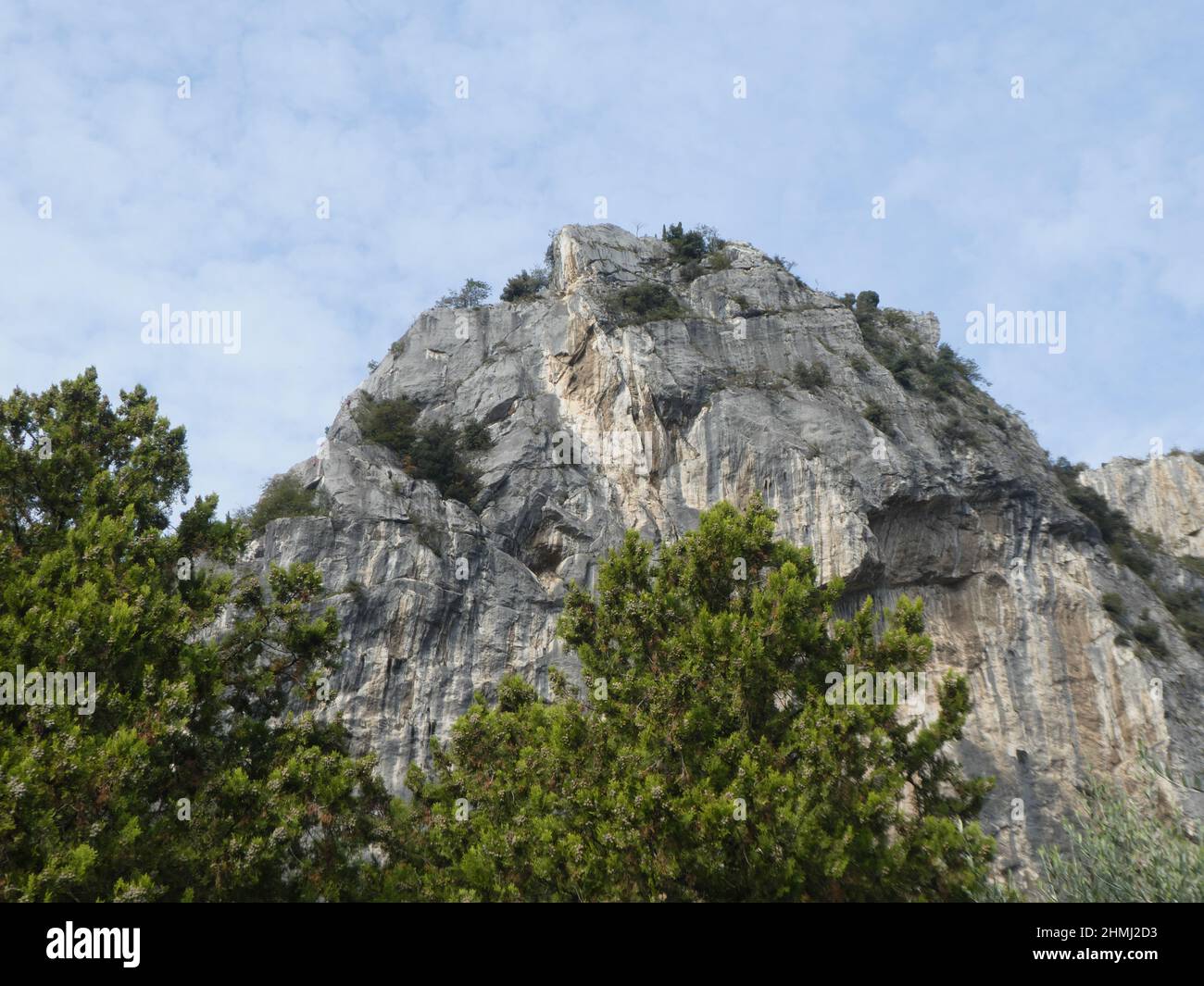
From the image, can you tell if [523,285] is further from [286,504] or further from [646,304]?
[286,504]

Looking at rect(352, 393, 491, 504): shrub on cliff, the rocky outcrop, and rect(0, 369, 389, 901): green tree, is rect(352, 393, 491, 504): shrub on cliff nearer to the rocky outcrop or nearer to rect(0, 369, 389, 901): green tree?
rect(0, 369, 389, 901): green tree

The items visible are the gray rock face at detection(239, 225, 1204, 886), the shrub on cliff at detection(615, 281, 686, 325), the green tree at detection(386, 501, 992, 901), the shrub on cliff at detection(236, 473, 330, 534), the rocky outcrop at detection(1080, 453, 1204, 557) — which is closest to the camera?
the green tree at detection(386, 501, 992, 901)

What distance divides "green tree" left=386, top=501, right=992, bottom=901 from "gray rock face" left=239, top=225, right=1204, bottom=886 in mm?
14624

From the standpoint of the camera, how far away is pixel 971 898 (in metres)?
14.7

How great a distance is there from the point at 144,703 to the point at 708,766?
8.76m

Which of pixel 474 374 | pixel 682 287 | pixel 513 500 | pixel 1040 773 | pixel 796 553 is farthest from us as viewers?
pixel 682 287

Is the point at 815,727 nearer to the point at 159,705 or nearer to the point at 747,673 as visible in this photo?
the point at 747,673

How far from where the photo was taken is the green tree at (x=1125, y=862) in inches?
486

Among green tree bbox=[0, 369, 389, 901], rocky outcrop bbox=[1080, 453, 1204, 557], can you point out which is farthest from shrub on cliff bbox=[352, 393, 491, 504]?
rocky outcrop bbox=[1080, 453, 1204, 557]

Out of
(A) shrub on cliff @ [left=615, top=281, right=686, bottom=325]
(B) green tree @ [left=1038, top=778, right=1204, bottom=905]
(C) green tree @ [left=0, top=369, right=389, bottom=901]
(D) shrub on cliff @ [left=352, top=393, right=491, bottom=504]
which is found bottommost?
(B) green tree @ [left=1038, top=778, right=1204, bottom=905]

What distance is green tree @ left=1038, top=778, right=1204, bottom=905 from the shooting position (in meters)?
12.4

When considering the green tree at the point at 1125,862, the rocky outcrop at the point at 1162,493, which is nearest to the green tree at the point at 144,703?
the green tree at the point at 1125,862
